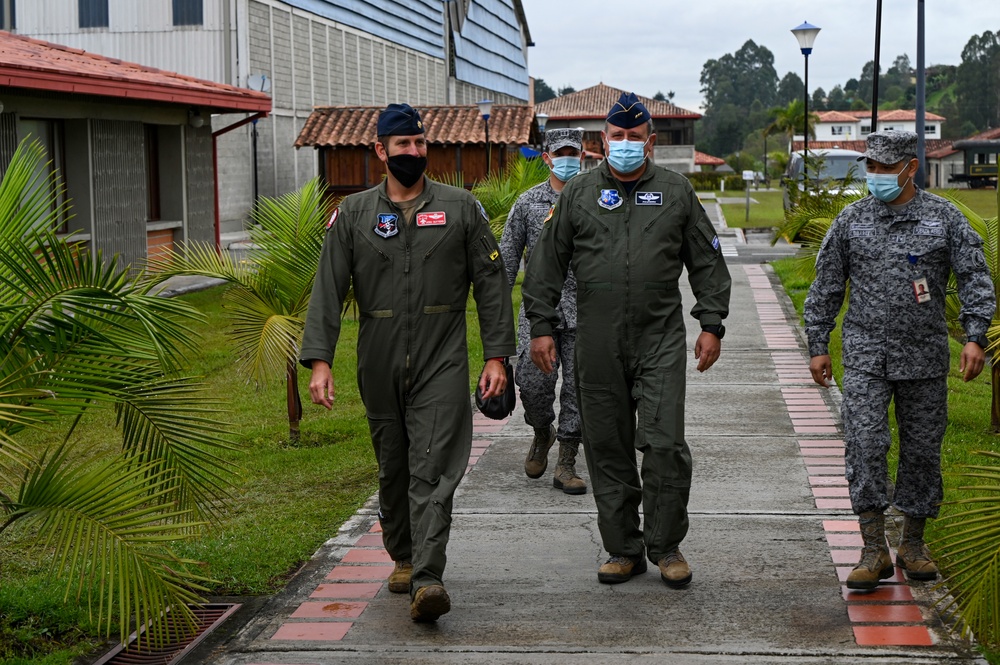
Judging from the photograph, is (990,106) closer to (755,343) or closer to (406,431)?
(755,343)

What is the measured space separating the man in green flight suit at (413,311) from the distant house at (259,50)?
23.3m

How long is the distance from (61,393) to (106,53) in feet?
93.2

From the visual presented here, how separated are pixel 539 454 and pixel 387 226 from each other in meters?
2.70

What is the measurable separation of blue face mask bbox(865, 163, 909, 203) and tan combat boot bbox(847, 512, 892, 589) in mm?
1289

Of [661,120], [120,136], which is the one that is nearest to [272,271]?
[120,136]

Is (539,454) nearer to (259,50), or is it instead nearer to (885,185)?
(885,185)

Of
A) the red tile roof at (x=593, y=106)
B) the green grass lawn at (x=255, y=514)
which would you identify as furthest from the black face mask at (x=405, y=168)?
the red tile roof at (x=593, y=106)

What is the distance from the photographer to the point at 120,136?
1714cm

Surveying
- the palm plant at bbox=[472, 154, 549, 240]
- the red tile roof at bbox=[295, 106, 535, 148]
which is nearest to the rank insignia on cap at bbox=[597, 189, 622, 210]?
the palm plant at bbox=[472, 154, 549, 240]

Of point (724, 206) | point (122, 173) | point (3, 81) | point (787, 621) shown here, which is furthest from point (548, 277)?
point (724, 206)

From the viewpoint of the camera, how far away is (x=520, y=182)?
1659cm

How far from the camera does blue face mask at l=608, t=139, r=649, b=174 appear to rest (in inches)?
220

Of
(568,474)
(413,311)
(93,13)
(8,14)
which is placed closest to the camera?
(413,311)

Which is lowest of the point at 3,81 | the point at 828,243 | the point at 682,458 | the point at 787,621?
the point at 787,621
